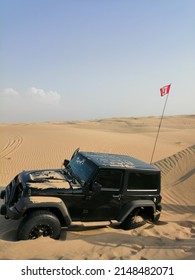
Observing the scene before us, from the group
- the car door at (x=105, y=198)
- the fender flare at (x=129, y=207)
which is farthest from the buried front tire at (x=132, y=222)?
the car door at (x=105, y=198)

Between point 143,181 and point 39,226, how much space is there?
2493mm

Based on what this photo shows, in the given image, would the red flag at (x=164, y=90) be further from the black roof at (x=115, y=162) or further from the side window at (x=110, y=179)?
the side window at (x=110, y=179)

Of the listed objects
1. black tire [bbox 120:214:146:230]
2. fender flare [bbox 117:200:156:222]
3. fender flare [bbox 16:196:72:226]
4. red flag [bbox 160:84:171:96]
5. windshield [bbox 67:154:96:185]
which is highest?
red flag [bbox 160:84:171:96]

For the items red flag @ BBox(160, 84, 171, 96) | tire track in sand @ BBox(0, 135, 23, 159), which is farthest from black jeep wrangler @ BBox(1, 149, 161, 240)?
tire track in sand @ BBox(0, 135, 23, 159)

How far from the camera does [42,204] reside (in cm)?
635

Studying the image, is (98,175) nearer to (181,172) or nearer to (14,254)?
(14,254)

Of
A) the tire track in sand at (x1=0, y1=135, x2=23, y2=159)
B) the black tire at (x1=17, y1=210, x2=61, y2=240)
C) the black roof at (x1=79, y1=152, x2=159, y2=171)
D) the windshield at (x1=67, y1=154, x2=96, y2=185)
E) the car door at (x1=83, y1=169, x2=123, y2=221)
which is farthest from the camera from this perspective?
the tire track in sand at (x1=0, y1=135, x2=23, y2=159)

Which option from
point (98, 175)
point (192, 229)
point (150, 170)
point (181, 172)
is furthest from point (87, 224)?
point (181, 172)

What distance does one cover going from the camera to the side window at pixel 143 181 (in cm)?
732

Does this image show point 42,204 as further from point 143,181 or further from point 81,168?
point 143,181

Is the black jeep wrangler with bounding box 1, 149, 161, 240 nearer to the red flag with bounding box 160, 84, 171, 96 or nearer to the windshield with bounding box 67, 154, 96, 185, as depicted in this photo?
the windshield with bounding box 67, 154, 96, 185

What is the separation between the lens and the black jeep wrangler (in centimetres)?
639

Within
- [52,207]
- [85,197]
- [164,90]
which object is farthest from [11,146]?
[52,207]
